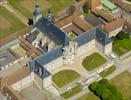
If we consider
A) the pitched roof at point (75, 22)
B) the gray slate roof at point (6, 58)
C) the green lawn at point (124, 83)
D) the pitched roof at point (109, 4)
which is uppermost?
the pitched roof at point (75, 22)

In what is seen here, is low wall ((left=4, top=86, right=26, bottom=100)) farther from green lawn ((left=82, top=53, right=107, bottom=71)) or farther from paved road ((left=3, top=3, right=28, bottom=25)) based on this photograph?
paved road ((left=3, top=3, right=28, bottom=25))

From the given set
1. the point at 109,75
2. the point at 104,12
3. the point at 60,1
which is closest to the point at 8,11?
the point at 60,1

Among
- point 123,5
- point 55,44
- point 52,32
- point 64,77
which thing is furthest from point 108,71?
point 123,5

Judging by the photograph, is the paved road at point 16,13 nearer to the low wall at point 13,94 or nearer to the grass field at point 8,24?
the grass field at point 8,24

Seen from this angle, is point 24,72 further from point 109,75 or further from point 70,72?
point 109,75

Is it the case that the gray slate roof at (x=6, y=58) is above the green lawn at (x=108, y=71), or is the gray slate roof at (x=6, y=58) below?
above

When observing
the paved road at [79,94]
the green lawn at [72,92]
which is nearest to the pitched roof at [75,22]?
the green lawn at [72,92]
